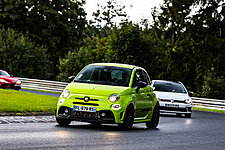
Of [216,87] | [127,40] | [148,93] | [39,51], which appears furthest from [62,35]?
[148,93]

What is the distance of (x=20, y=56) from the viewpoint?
174 feet

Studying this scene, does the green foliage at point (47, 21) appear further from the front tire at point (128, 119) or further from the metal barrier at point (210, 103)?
the front tire at point (128, 119)

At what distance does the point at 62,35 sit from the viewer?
6088 centimetres

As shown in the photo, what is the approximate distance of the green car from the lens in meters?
12.6

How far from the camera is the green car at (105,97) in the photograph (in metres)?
12.6

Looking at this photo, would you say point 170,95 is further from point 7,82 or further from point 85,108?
point 7,82

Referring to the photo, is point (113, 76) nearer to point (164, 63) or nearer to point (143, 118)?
point (143, 118)

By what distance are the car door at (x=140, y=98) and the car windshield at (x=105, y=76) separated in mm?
262

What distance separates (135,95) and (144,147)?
12.1ft

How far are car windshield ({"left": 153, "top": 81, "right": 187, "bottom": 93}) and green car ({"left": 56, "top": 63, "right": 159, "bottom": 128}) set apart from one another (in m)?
9.47

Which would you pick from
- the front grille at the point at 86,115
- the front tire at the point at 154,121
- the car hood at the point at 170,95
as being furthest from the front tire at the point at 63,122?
the car hood at the point at 170,95

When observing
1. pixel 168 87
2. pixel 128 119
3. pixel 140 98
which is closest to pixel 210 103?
pixel 168 87

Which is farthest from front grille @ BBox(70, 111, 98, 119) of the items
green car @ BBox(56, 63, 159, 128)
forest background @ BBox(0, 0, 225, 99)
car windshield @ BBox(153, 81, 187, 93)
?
forest background @ BBox(0, 0, 225, 99)

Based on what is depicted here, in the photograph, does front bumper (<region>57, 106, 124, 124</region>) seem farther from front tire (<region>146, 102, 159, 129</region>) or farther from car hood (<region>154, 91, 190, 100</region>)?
car hood (<region>154, 91, 190, 100</region>)
